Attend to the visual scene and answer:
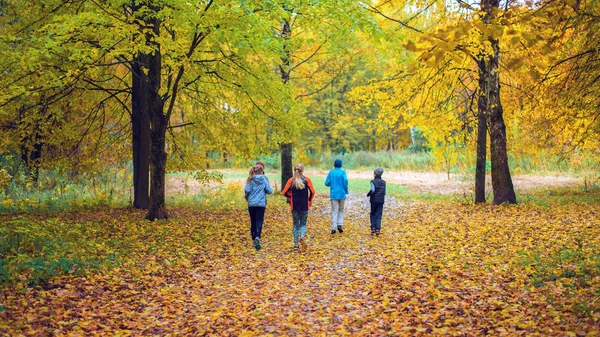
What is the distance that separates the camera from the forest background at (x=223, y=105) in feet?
26.8

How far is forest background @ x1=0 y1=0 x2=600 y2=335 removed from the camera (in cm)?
816

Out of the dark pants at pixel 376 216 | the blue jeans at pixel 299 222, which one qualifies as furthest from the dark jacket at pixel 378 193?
the blue jeans at pixel 299 222

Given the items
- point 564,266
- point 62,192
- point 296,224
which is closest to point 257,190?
point 296,224

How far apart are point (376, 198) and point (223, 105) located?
682cm

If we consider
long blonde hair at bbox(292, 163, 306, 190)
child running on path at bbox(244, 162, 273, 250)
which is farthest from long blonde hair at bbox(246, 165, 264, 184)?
long blonde hair at bbox(292, 163, 306, 190)

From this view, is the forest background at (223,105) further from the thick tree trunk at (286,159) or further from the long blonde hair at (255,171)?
the long blonde hair at (255,171)

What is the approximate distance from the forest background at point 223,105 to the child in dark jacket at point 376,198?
2.06 m

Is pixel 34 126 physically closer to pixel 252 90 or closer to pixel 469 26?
pixel 252 90

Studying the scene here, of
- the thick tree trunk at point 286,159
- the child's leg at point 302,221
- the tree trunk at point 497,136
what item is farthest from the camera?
the thick tree trunk at point 286,159

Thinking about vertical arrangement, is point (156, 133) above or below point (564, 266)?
above

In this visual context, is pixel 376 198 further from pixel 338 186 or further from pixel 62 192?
pixel 62 192

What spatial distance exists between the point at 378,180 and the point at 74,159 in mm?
9169

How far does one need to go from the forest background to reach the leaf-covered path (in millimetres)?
97

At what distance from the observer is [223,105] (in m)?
16.0
